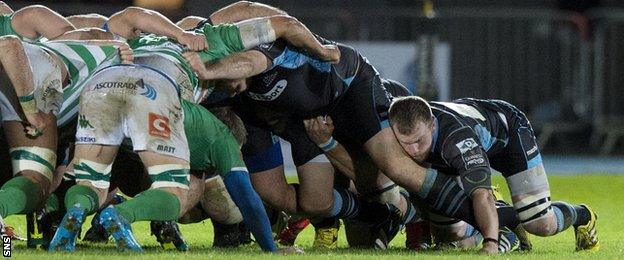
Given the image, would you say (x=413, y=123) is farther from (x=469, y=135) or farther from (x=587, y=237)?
(x=587, y=237)

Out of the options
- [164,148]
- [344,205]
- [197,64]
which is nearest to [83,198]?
[164,148]

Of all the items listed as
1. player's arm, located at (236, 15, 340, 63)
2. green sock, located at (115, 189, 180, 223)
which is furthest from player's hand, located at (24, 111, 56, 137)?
player's arm, located at (236, 15, 340, 63)

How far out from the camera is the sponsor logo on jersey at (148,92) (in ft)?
24.1

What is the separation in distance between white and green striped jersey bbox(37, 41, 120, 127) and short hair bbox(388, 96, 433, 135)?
5.19ft

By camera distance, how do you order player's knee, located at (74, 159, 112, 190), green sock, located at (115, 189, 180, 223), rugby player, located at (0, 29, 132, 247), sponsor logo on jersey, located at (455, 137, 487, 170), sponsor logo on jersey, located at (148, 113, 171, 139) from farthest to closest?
sponsor logo on jersey, located at (455, 137, 487, 170) → rugby player, located at (0, 29, 132, 247) → player's knee, located at (74, 159, 112, 190) → sponsor logo on jersey, located at (148, 113, 171, 139) → green sock, located at (115, 189, 180, 223)

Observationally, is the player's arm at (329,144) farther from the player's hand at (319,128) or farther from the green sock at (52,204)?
the green sock at (52,204)

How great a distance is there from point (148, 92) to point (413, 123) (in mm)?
1624

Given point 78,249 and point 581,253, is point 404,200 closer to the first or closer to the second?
point 581,253

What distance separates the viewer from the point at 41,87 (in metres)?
7.85

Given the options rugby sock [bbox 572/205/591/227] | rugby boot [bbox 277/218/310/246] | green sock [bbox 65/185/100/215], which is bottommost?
rugby boot [bbox 277/218/310/246]

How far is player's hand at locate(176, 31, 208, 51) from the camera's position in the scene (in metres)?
7.88

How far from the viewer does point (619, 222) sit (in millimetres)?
10922

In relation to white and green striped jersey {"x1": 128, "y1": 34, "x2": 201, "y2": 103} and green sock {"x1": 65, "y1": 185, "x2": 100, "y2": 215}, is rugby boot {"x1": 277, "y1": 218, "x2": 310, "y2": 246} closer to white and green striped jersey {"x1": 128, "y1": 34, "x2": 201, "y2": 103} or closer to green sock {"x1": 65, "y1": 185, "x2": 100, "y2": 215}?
white and green striped jersey {"x1": 128, "y1": 34, "x2": 201, "y2": 103}

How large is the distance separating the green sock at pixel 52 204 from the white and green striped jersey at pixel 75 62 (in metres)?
0.43
